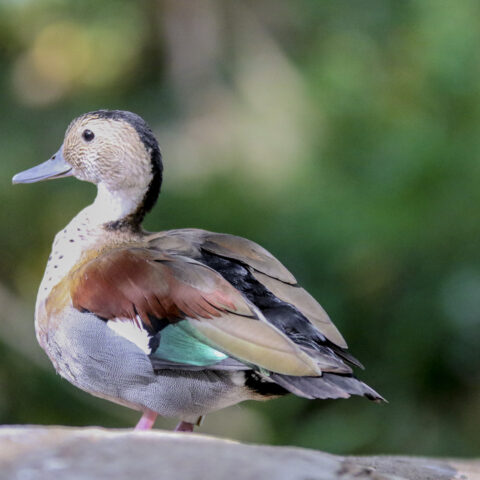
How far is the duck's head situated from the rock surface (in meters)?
0.58

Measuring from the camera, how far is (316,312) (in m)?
2.20

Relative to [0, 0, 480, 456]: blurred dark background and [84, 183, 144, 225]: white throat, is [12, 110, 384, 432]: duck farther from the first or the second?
[0, 0, 480, 456]: blurred dark background

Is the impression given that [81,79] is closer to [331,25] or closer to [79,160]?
[331,25]

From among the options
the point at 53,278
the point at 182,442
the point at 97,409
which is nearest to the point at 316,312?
the point at 182,442

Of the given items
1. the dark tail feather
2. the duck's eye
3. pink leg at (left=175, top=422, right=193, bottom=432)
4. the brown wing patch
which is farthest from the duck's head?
the dark tail feather

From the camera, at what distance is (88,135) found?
94.3 inches

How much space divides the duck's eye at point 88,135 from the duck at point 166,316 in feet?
0.09

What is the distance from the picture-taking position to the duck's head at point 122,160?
234 cm

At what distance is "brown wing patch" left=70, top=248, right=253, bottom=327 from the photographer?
6.77 ft

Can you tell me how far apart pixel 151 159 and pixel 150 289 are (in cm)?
38

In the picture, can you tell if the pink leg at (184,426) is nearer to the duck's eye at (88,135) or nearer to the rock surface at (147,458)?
the rock surface at (147,458)

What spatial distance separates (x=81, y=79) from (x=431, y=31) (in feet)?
7.63

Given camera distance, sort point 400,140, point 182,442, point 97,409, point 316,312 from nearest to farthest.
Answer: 1. point 182,442
2. point 316,312
3. point 400,140
4. point 97,409

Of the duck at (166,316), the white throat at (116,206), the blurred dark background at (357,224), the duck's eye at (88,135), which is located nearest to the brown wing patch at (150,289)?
the duck at (166,316)
